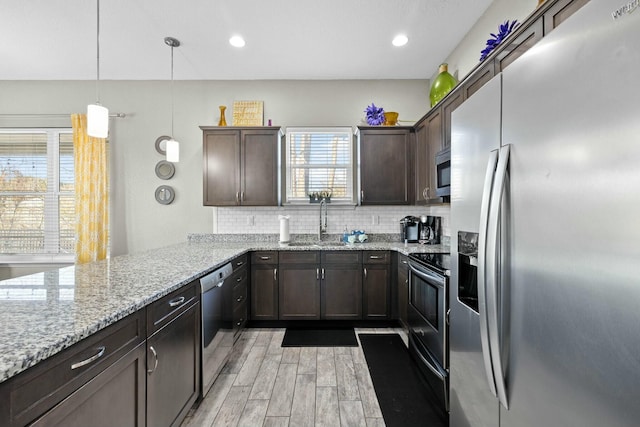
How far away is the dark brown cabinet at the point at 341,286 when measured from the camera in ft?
10.9

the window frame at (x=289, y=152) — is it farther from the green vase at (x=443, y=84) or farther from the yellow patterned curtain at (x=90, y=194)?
the yellow patterned curtain at (x=90, y=194)

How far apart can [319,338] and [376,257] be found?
1.07 metres

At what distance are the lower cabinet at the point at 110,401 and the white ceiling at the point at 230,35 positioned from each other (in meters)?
2.72

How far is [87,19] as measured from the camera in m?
2.73

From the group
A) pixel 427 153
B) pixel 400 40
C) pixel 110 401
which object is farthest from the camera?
pixel 427 153

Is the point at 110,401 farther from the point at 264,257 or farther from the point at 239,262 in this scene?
the point at 264,257

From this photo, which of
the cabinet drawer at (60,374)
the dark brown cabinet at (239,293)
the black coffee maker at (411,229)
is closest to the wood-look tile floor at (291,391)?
the dark brown cabinet at (239,293)

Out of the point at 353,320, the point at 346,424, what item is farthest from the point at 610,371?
the point at 353,320

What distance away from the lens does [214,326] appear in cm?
212

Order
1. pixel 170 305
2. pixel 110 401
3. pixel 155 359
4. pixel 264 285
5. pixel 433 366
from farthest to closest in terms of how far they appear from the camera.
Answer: pixel 264 285 → pixel 433 366 → pixel 170 305 → pixel 155 359 → pixel 110 401

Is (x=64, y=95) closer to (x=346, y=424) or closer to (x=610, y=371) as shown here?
(x=346, y=424)

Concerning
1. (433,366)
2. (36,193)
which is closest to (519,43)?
(433,366)

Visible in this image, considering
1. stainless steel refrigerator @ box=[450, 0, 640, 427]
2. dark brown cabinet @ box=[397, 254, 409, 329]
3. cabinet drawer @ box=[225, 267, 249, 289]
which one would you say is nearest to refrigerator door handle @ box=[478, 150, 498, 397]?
stainless steel refrigerator @ box=[450, 0, 640, 427]

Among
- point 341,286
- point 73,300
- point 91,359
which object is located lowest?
point 341,286
